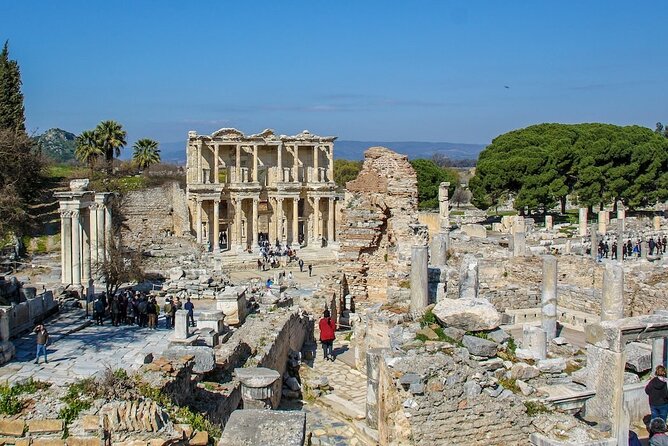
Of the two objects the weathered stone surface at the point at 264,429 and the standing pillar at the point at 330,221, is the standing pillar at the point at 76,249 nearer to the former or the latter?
the weathered stone surface at the point at 264,429

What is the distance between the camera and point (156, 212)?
2228 inches

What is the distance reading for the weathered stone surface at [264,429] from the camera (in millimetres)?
5957

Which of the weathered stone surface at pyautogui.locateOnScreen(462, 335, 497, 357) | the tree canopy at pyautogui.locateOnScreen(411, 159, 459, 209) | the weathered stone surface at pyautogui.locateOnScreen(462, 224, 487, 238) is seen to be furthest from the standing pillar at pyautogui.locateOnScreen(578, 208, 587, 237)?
the weathered stone surface at pyautogui.locateOnScreen(462, 335, 497, 357)

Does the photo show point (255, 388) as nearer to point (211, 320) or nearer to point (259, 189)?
point (211, 320)

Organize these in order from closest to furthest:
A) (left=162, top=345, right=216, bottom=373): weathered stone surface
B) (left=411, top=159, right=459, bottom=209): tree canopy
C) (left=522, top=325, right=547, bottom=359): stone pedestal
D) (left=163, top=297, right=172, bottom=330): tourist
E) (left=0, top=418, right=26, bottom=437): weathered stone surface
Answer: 1. (left=0, top=418, right=26, bottom=437): weathered stone surface
2. (left=162, top=345, right=216, bottom=373): weathered stone surface
3. (left=522, top=325, right=547, bottom=359): stone pedestal
4. (left=163, top=297, right=172, bottom=330): tourist
5. (left=411, top=159, right=459, bottom=209): tree canopy

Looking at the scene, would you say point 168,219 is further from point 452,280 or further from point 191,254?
point 452,280

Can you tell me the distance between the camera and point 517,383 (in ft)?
31.3

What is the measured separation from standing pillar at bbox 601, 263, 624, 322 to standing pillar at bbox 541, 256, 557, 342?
4.27 feet

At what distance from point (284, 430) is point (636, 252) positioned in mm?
35850

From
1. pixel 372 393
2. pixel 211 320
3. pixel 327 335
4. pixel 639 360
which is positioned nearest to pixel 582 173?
pixel 327 335

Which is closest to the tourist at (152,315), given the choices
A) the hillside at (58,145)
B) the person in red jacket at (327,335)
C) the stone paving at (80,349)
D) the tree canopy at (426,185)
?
the stone paving at (80,349)

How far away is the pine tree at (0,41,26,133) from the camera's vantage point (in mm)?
44531

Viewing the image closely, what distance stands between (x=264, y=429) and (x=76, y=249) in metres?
22.0

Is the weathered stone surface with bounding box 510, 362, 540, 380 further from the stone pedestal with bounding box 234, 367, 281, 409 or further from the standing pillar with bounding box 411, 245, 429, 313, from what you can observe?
the standing pillar with bounding box 411, 245, 429, 313
